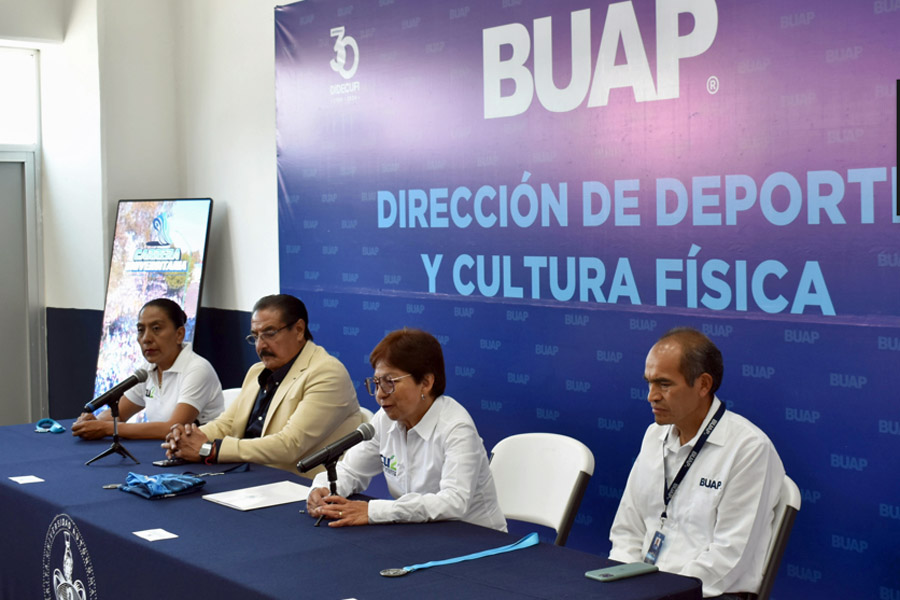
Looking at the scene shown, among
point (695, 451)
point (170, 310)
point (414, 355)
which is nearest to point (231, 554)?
point (414, 355)

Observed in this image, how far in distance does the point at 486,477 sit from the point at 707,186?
1451mm

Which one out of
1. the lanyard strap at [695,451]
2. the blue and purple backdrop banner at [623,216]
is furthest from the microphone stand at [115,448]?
the lanyard strap at [695,451]

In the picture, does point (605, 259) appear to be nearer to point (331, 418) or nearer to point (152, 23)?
point (331, 418)

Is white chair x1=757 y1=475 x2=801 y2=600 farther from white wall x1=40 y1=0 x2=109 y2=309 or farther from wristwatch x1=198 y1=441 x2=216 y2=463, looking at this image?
white wall x1=40 y1=0 x2=109 y2=309

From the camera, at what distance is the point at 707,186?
3.86 metres

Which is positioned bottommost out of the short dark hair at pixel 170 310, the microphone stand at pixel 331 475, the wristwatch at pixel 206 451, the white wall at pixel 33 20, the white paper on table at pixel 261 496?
the white paper on table at pixel 261 496

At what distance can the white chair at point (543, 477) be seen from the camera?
3451mm

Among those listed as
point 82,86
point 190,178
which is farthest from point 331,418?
point 82,86

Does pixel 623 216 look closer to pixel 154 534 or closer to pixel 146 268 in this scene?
pixel 154 534

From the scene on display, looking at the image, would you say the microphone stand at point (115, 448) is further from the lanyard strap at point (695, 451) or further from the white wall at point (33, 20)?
the white wall at point (33, 20)

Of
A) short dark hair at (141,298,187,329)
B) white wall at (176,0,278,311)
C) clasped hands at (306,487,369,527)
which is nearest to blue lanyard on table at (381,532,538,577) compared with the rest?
clasped hands at (306,487,369,527)

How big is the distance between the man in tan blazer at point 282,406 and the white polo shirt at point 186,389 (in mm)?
→ 297

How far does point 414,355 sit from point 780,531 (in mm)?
1154

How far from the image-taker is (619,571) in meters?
2.36
